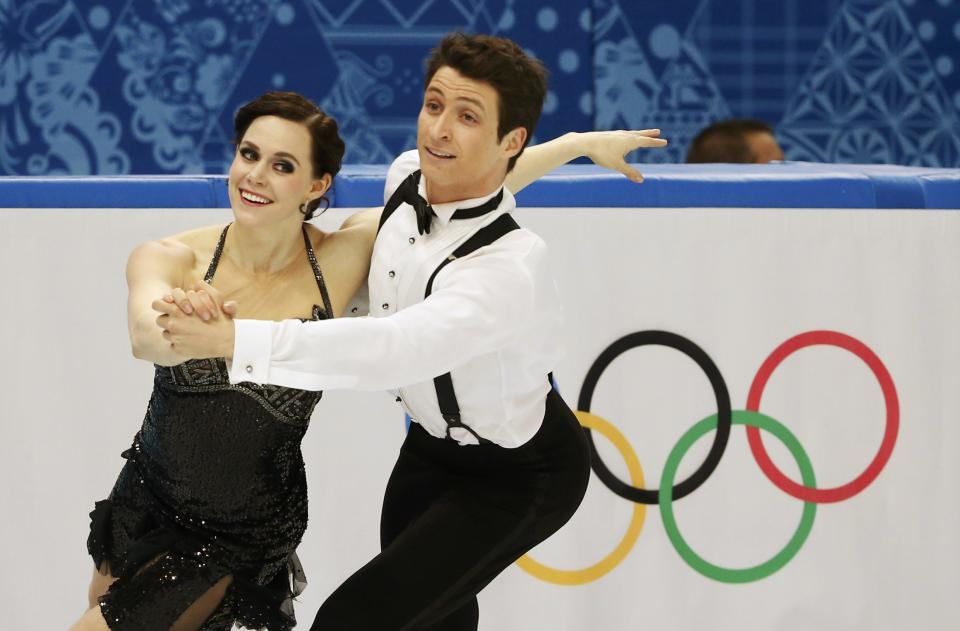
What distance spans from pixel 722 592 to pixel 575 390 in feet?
1.81

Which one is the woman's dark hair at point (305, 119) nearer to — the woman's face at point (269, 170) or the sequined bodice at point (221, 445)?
the woman's face at point (269, 170)

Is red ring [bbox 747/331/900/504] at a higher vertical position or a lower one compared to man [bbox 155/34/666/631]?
lower

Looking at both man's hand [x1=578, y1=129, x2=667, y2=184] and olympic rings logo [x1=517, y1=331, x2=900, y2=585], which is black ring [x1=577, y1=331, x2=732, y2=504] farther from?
man's hand [x1=578, y1=129, x2=667, y2=184]

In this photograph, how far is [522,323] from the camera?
171 centimetres

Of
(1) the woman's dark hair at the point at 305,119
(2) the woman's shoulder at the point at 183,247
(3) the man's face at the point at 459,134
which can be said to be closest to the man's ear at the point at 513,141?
(3) the man's face at the point at 459,134

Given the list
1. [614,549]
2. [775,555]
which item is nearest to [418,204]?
[614,549]

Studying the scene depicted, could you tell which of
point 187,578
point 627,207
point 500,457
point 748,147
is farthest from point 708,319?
point 748,147

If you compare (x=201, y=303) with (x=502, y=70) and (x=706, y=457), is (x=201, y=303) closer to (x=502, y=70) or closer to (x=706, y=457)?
(x=502, y=70)

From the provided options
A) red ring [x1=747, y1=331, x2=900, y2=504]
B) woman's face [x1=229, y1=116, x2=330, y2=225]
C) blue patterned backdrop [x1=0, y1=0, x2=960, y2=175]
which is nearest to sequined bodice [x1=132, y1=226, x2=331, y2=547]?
woman's face [x1=229, y1=116, x2=330, y2=225]

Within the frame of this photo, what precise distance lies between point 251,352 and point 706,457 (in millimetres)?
1271

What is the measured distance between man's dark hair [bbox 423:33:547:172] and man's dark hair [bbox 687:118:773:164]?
2.49 m

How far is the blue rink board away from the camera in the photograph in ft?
7.92

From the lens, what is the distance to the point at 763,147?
4.15 m

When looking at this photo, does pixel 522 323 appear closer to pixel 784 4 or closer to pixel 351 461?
pixel 351 461
